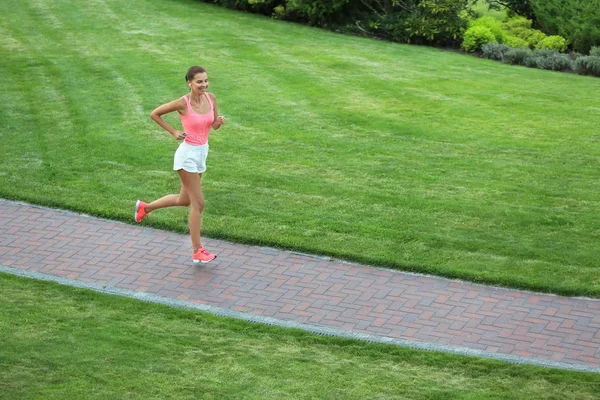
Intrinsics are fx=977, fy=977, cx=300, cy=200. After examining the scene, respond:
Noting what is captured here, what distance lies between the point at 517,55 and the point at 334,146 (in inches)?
296

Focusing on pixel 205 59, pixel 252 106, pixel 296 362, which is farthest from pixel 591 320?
pixel 205 59

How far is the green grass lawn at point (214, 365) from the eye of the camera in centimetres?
743

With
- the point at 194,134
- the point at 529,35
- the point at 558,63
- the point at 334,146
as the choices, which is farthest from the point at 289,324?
the point at 529,35

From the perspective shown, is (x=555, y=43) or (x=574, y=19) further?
(x=555, y=43)

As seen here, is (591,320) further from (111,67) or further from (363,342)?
(111,67)

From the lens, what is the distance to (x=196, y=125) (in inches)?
388

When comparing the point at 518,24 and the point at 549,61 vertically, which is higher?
the point at 518,24

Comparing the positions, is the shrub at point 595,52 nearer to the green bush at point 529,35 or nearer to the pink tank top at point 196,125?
the green bush at point 529,35

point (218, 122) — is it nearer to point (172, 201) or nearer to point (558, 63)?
point (172, 201)

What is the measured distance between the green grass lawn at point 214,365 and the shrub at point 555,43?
14.0 m

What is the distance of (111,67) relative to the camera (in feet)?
61.6

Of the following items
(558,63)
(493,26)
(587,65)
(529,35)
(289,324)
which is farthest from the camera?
(529,35)

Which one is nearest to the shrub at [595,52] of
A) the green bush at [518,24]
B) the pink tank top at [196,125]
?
the green bush at [518,24]

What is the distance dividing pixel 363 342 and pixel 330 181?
451 centimetres
